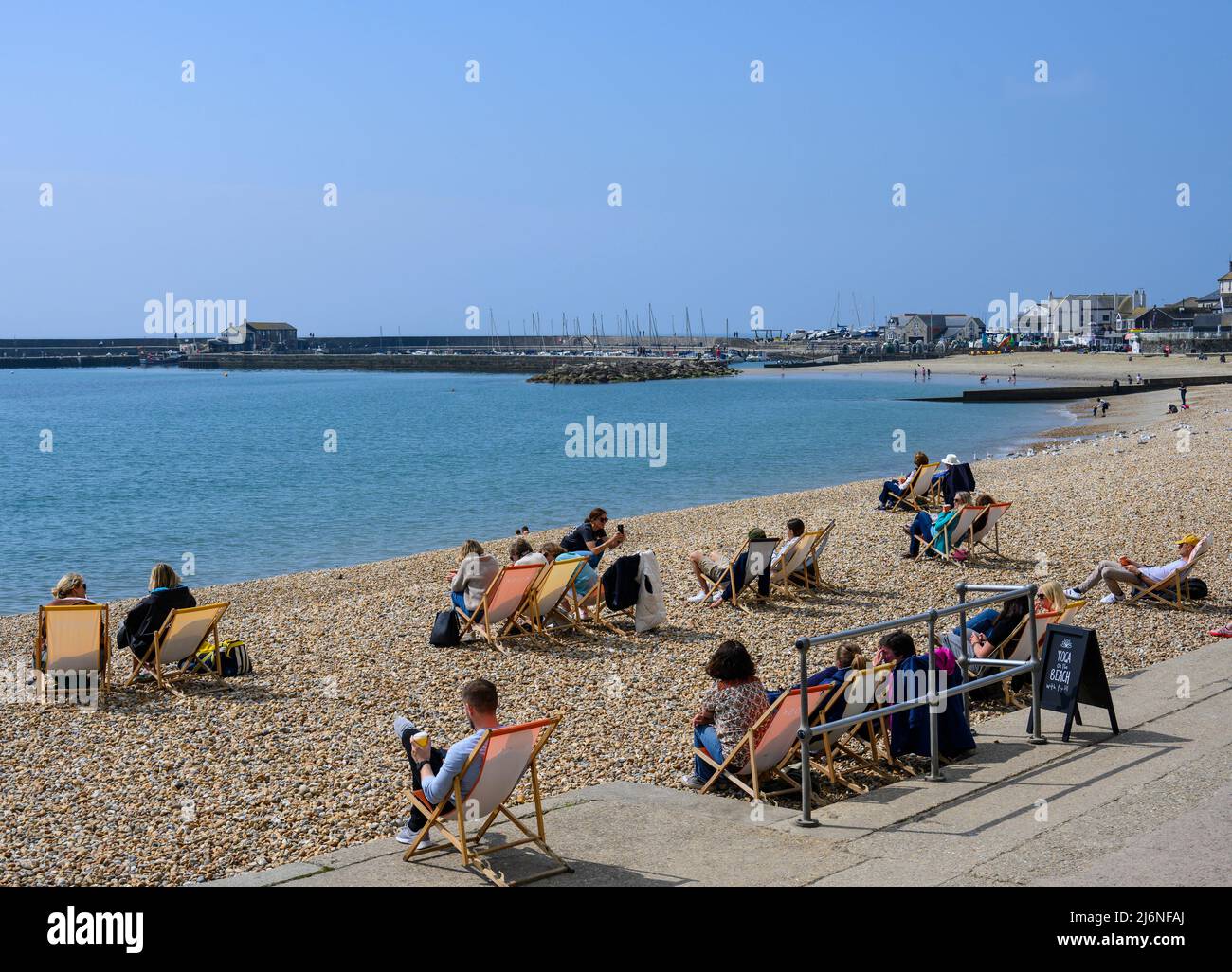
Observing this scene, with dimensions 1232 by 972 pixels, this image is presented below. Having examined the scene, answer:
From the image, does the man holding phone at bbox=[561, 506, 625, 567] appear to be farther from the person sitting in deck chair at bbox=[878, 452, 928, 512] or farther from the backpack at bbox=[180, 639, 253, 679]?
the person sitting in deck chair at bbox=[878, 452, 928, 512]

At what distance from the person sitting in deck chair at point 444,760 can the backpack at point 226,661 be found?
4280mm

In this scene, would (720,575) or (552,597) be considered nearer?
(552,597)

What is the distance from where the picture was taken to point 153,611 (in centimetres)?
957

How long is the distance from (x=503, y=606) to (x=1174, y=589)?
6.30 m

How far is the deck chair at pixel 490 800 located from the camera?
17.8 feet

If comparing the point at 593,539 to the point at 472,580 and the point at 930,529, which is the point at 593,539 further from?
the point at 930,529

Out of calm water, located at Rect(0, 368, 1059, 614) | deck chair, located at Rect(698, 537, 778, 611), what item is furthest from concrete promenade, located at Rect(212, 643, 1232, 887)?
calm water, located at Rect(0, 368, 1059, 614)

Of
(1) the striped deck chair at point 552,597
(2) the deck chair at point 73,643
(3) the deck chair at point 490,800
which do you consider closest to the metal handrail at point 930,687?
(3) the deck chair at point 490,800

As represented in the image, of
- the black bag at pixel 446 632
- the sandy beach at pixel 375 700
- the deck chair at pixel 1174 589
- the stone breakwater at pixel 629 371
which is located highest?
the stone breakwater at pixel 629 371

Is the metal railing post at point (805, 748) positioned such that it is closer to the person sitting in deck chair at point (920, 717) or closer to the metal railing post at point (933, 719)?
the metal railing post at point (933, 719)

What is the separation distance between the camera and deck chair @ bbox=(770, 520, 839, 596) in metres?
12.5

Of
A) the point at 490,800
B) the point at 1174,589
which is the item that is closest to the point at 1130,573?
the point at 1174,589

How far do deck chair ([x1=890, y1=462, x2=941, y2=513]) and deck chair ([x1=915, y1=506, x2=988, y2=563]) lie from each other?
415cm
